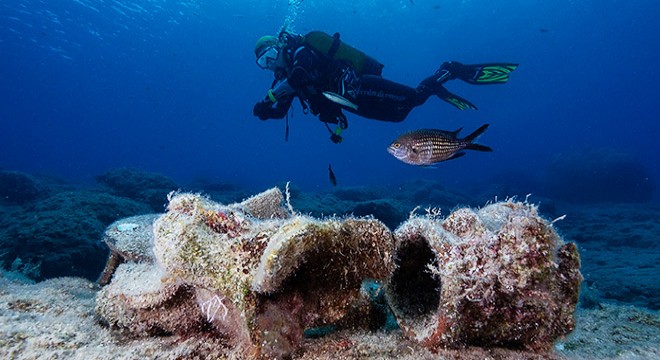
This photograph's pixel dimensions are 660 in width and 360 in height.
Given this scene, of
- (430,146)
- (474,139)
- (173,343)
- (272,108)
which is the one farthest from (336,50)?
(173,343)

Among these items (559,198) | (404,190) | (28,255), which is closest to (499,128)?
(559,198)

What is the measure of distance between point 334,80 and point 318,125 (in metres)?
126

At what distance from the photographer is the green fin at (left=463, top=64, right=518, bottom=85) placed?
8.47 metres

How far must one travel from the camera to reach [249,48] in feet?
261

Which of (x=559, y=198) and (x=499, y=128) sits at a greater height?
(x=499, y=128)

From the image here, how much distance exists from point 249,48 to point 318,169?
195 feet

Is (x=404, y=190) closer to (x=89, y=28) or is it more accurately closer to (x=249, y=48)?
(x=89, y=28)

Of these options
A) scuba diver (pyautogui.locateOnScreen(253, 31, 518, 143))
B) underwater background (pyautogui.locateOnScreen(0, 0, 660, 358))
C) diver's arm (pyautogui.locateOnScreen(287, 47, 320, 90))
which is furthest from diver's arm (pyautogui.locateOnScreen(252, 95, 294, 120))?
underwater background (pyautogui.locateOnScreen(0, 0, 660, 358))

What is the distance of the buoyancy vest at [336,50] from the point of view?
8250 millimetres

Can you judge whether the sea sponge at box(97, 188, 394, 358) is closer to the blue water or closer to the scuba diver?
the scuba diver

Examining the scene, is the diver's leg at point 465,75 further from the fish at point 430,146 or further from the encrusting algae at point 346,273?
the encrusting algae at point 346,273

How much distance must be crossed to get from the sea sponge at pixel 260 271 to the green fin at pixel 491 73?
8.51 meters

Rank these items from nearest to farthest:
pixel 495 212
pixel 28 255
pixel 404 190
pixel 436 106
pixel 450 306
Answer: pixel 450 306
pixel 495 212
pixel 28 255
pixel 404 190
pixel 436 106

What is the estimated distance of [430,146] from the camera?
3.22 metres
